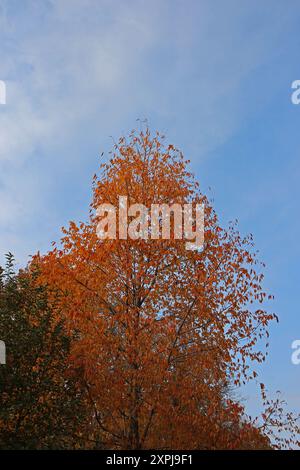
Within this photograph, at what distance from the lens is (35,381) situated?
52.5 feet

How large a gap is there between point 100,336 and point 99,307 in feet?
4.59

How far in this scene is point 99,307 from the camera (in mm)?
18703

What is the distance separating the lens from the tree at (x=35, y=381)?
15.5 metres

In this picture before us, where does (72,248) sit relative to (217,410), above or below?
above

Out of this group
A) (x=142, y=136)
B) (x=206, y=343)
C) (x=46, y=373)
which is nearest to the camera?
(x=46, y=373)

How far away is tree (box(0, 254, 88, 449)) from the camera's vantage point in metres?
15.5

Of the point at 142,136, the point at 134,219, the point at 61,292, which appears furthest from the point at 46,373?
the point at 142,136

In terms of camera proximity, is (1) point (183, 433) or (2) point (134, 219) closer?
(1) point (183, 433)
